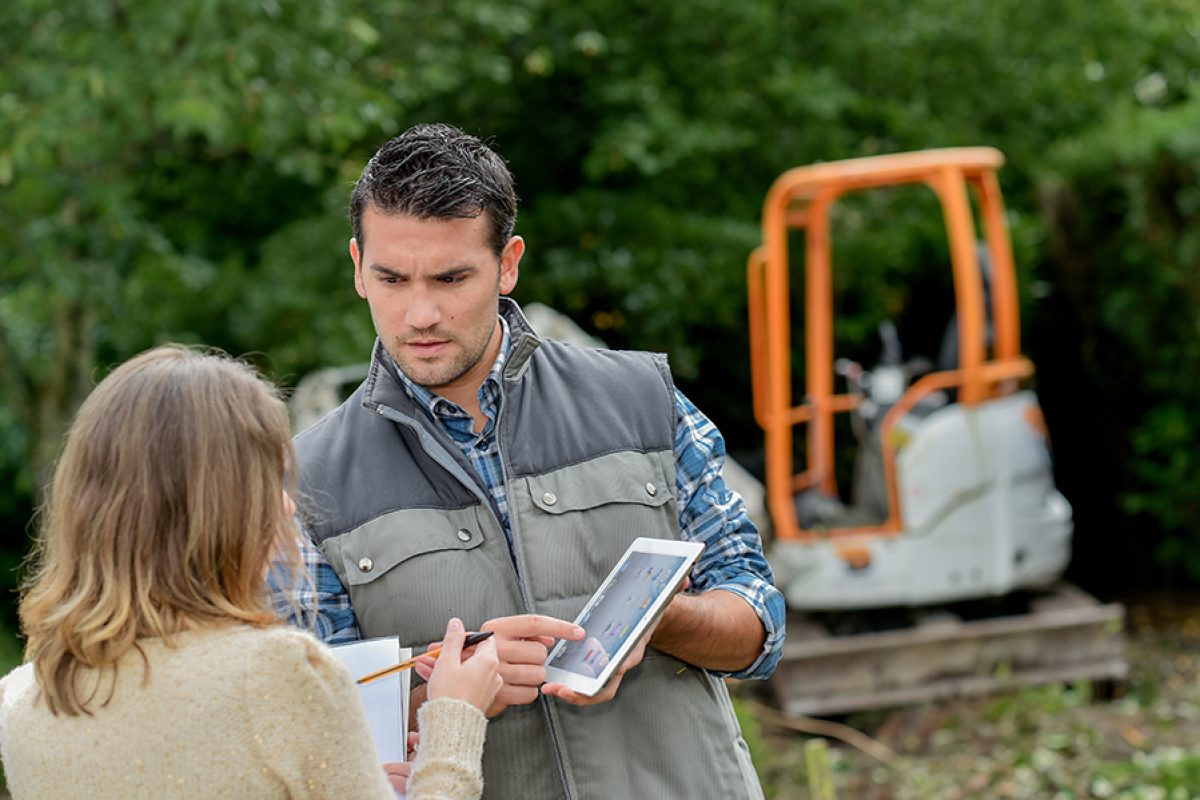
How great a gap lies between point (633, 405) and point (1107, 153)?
21.8 feet

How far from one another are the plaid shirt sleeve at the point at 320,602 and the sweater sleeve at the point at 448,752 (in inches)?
10.2

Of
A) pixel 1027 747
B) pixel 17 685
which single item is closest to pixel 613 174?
pixel 1027 747

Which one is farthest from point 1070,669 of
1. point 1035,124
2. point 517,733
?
point 517,733

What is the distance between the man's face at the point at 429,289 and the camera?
212cm

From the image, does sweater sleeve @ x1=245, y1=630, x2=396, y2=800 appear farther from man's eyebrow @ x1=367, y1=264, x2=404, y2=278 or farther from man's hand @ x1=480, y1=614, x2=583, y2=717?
man's eyebrow @ x1=367, y1=264, x2=404, y2=278

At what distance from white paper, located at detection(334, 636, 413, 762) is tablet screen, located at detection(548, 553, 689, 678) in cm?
22

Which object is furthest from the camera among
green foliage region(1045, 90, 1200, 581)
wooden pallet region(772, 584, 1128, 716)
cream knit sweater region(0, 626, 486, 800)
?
green foliage region(1045, 90, 1200, 581)

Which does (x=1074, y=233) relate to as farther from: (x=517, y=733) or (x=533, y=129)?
(x=517, y=733)

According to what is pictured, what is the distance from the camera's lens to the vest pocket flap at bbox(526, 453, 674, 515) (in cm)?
212

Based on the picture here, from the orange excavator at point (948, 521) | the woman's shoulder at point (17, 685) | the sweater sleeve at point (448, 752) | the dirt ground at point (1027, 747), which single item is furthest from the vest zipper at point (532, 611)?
the orange excavator at point (948, 521)

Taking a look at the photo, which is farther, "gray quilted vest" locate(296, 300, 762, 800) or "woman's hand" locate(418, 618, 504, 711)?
"gray quilted vest" locate(296, 300, 762, 800)

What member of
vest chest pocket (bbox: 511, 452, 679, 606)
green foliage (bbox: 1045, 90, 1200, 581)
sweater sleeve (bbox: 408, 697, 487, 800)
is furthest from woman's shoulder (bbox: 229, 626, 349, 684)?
green foliage (bbox: 1045, 90, 1200, 581)

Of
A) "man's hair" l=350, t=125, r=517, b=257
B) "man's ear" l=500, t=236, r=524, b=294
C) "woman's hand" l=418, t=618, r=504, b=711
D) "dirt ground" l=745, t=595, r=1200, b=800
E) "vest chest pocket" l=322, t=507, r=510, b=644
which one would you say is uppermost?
"man's hair" l=350, t=125, r=517, b=257

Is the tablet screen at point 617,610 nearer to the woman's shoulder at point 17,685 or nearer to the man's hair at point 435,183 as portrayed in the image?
the man's hair at point 435,183
